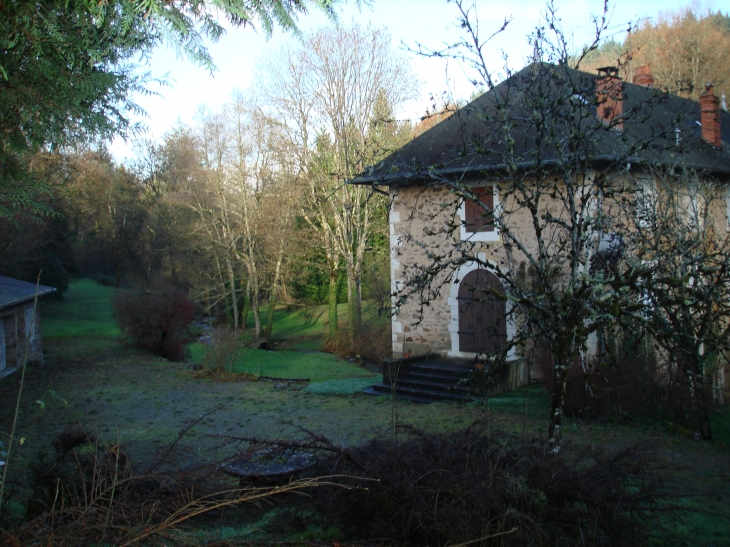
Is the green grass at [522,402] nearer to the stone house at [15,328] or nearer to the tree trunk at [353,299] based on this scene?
the stone house at [15,328]

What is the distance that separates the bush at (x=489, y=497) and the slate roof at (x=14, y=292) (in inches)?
453

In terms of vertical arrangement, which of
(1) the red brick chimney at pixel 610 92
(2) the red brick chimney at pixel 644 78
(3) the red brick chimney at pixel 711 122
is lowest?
(1) the red brick chimney at pixel 610 92

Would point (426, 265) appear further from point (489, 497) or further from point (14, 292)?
point (489, 497)

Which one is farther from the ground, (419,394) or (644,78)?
(644,78)

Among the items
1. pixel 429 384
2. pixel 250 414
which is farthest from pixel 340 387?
pixel 250 414

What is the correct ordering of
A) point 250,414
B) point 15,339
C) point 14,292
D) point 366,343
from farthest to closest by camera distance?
point 366,343, point 15,339, point 14,292, point 250,414

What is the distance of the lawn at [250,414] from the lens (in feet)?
22.4

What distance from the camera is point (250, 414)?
11.9m

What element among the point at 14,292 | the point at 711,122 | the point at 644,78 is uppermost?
the point at 644,78

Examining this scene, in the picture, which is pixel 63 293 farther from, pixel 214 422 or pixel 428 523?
pixel 428 523

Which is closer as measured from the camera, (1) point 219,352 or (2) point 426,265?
(2) point 426,265

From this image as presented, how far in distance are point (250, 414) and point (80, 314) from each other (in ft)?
83.3

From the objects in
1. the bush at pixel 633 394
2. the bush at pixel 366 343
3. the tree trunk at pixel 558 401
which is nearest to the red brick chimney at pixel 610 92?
the tree trunk at pixel 558 401

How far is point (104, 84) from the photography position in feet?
20.1
